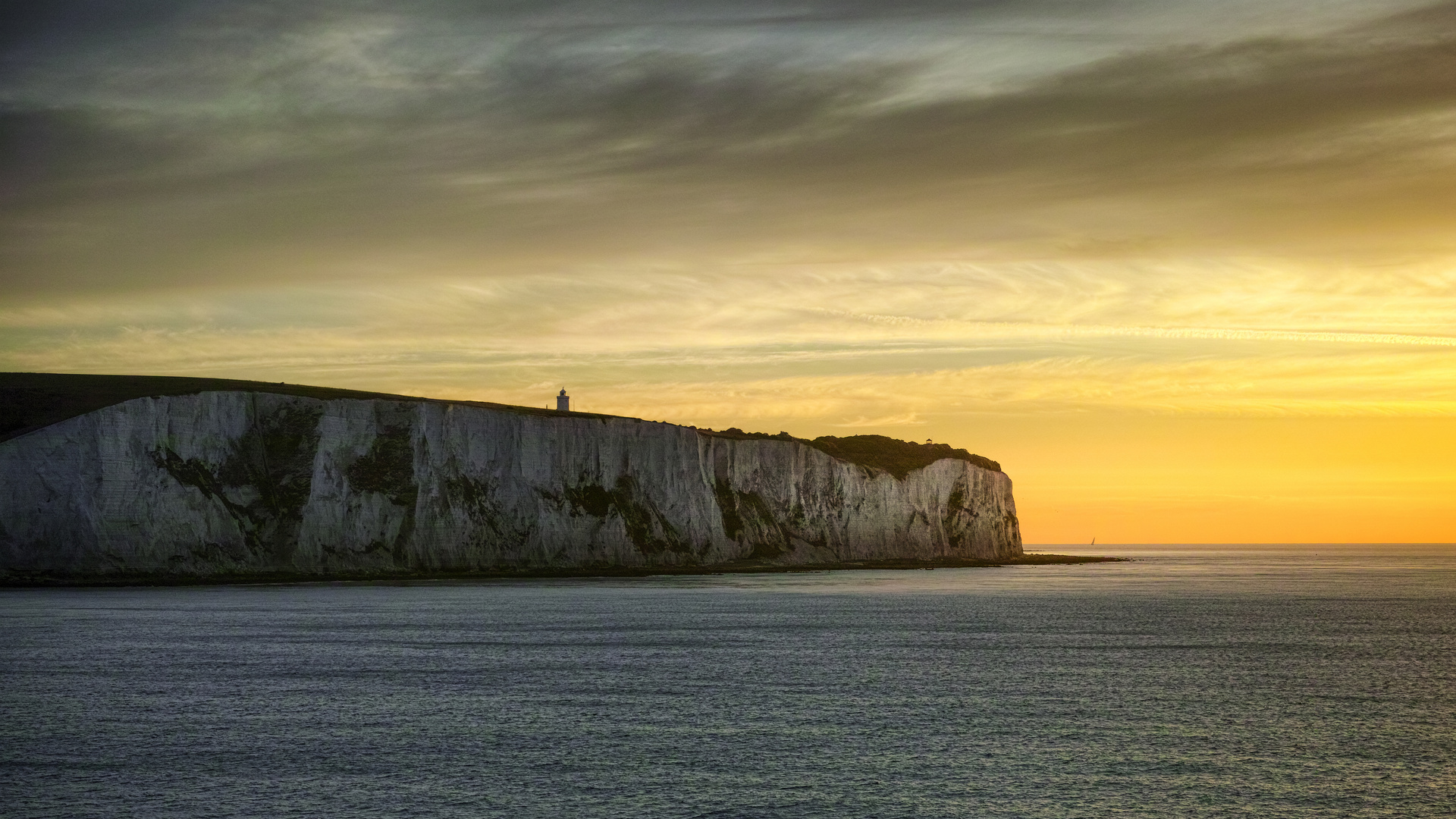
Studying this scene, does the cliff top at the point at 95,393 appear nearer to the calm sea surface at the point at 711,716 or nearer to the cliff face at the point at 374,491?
the cliff face at the point at 374,491

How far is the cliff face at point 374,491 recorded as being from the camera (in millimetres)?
72062

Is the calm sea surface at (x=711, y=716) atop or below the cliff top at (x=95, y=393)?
below

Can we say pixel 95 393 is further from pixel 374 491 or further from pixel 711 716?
pixel 711 716

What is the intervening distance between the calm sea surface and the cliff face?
64.5 feet

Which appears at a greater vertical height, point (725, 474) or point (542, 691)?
point (725, 474)

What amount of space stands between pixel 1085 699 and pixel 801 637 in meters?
16.5

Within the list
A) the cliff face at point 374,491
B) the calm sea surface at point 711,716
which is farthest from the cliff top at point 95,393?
the calm sea surface at point 711,716

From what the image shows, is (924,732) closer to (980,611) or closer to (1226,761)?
(1226,761)

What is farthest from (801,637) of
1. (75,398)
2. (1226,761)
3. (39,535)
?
(75,398)

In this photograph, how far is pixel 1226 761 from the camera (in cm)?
2152

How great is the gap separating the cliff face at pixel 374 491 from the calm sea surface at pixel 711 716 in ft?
64.5

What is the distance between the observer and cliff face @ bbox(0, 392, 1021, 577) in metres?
72.1

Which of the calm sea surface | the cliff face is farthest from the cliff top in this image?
the calm sea surface

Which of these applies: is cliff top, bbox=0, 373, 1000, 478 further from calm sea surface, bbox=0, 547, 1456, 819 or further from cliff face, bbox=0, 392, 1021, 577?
calm sea surface, bbox=0, 547, 1456, 819
